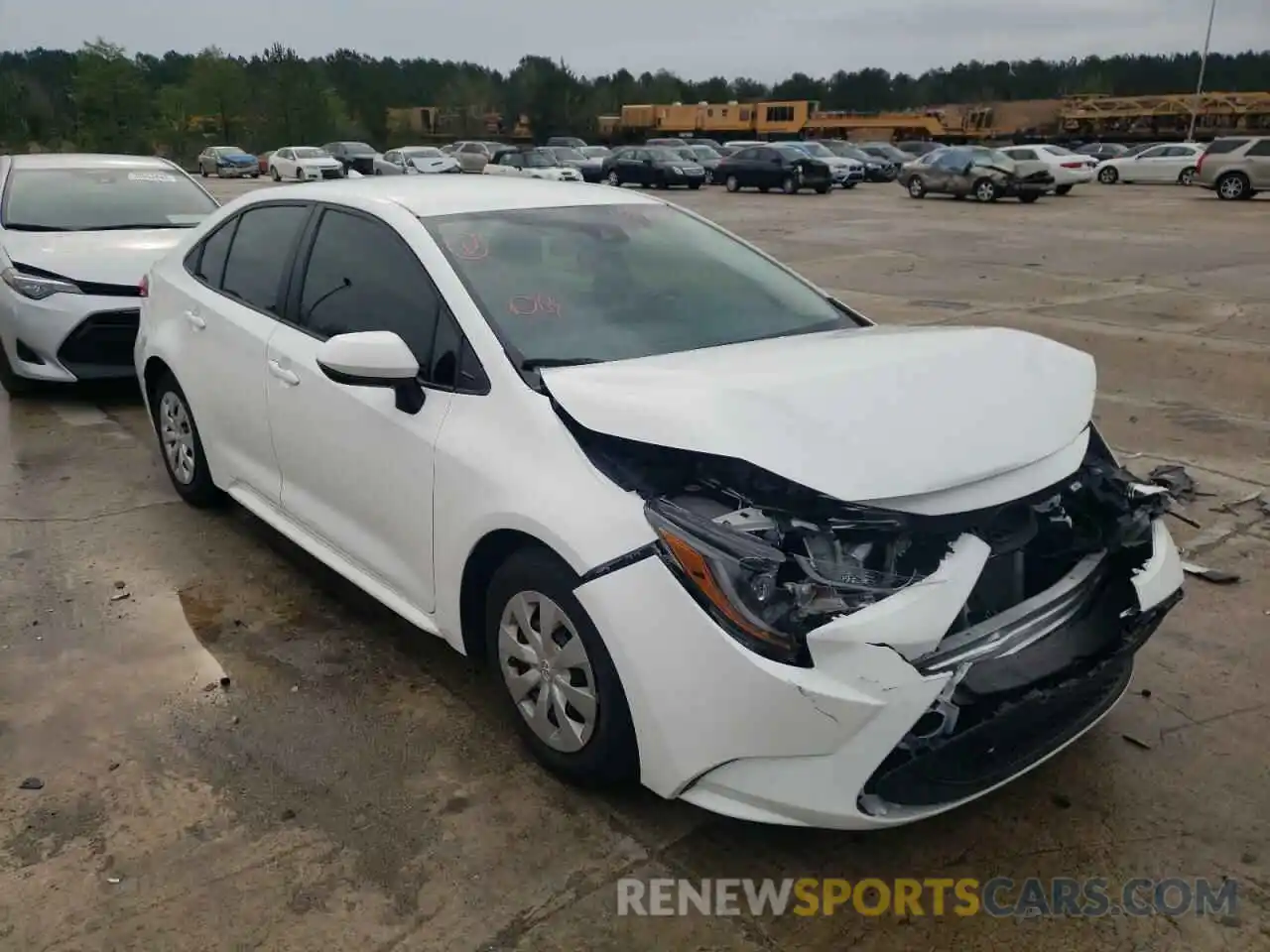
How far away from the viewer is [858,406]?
2.72 metres

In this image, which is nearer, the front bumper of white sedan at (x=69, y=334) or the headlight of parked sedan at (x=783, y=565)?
the headlight of parked sedan at (x=783, y=565)

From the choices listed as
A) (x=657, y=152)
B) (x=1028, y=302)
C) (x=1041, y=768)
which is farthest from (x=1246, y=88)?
(x=1041, y=768)

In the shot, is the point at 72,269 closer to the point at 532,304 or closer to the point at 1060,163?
the point at 532,304

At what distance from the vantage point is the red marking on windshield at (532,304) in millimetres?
3332

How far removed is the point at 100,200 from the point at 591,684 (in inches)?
278

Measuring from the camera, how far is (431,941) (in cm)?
248

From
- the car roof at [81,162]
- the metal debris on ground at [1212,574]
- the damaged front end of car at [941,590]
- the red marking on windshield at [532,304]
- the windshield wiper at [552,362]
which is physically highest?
the car roof at [81,162]

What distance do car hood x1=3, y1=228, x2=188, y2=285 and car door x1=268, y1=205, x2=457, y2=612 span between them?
3667 millimetres

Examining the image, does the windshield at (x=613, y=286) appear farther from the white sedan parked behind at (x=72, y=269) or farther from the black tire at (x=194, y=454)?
the white sedan parked behind at (x=72, y=269)

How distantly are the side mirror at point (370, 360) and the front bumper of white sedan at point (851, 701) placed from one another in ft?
3.24

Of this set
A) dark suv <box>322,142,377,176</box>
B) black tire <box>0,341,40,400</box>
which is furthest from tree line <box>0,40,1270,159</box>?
black tire <box>0,341,40,400</box>

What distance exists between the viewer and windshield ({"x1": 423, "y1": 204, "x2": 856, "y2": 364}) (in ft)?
10.9

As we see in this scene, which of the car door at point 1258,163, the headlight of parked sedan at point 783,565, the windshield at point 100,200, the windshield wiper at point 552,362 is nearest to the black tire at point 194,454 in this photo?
the windshield wiper at point 552,362

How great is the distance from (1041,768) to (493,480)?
5.97 ft
